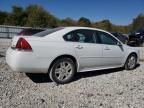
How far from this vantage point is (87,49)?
611cm

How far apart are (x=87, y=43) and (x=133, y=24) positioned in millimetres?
49465

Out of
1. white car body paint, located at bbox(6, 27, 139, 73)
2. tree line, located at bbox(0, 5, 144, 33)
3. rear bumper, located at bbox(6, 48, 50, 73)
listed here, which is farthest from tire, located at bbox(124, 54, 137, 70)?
tree line, located at bbox(0, 5, 144, 33)

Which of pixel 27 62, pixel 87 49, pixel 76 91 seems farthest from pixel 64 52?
pixel 76 91

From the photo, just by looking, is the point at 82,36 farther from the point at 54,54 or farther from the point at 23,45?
the point at 23,45

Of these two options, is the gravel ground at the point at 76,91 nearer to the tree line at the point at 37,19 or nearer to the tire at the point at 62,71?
the tire at the point at 62,71

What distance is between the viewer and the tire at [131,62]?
24.5ft

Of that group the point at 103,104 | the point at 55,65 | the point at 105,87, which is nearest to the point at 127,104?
the point at 103,104

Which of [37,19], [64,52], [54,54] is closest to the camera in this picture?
[54,54]

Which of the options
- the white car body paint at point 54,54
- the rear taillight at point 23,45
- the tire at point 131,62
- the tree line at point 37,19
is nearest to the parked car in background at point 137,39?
the tire at point 131,62

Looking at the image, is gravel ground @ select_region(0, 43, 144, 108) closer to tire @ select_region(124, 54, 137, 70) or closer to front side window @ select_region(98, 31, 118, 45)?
tire @ select_region(124, 54, 137, 70)

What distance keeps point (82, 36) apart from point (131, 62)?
7.81 feet

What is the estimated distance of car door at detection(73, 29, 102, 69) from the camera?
6000 millimetres

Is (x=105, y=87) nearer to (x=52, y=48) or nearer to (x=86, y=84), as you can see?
(x=86, y=84)

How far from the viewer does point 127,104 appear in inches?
174
